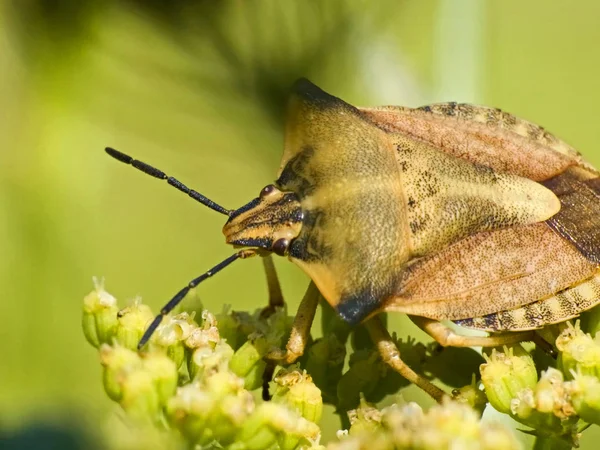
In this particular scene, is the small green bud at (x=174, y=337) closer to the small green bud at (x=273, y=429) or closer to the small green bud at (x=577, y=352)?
the small green bud at (x=273, y=429)

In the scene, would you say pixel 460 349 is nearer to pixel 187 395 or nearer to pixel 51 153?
pixel 187 395

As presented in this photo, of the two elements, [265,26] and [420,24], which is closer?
[265,26]

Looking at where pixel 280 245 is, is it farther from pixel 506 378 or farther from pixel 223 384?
pixel 506 378

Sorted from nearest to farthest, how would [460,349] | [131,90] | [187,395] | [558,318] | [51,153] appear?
[187,395]
[558,318]
[460,349]
[51,153]
[131,90]

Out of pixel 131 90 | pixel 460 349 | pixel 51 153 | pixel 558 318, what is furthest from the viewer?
pixel 131 90

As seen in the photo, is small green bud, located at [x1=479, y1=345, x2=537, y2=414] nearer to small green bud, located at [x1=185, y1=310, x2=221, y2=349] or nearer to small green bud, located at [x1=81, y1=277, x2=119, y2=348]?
small green bud, located at [x1=185, y1=310, x2=221, y2=349]

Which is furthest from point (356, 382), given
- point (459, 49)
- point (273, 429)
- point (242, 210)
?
point (459, 49)

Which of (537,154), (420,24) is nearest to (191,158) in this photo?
(420,24)
